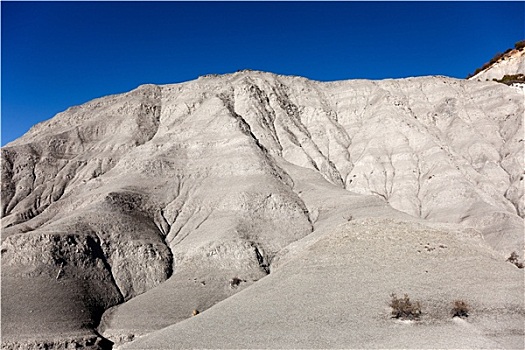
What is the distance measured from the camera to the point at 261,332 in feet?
88.7

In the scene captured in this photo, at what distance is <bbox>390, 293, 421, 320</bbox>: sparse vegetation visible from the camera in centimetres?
2709

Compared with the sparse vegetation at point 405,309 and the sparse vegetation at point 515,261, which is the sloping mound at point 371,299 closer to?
the sparse vegetation at point 405,309

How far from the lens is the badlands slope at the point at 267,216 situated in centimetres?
2939

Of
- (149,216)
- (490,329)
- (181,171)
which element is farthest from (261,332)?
(181,171)

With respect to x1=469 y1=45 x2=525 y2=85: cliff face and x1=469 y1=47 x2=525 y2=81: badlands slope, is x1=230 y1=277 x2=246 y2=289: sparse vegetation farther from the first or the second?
x1=469 y1=47 x2=525 y2=81: badlands slope

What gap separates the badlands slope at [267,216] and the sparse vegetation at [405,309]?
525 mm

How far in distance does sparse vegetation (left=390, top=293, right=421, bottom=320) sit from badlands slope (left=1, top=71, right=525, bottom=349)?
525 mm

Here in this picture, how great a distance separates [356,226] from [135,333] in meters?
18.4

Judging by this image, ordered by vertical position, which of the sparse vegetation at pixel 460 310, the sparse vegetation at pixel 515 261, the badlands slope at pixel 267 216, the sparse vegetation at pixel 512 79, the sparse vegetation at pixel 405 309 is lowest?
the sparse vegetation at pixel 515 261

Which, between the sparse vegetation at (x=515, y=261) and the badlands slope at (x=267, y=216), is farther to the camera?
the sparse vegetation at (x=515, y=261)

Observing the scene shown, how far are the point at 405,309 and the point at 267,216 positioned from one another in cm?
2694

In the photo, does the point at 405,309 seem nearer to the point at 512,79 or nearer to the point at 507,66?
the point at 512,79

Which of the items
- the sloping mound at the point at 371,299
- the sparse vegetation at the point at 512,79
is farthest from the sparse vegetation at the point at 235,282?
the sparse vegetation at the point at 512,79

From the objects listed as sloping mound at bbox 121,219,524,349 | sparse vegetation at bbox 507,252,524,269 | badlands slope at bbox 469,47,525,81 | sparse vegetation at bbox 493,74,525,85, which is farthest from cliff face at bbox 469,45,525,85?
sloping mound at bbox 121,219,524,349
